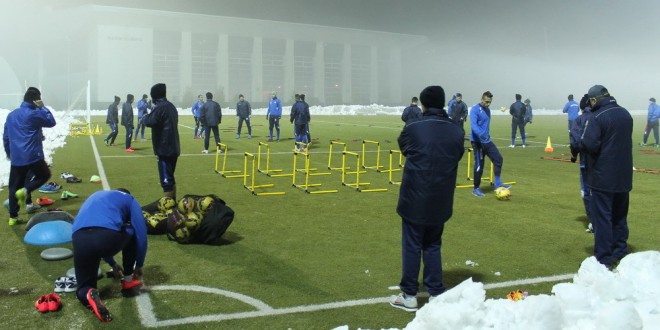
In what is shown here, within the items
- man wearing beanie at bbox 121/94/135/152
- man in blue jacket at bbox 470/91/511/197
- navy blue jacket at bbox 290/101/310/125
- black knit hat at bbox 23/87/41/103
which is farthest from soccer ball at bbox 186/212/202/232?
navy blue jacket at bbox 290/101/310/125

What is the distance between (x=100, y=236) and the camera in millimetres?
5062

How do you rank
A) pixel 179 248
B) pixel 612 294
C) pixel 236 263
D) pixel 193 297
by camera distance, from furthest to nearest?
1. pixel 179 248
2. pixel 236 263
3. pixel 193 297
4. pixel 612 294

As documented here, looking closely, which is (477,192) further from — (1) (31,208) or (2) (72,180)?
(2) (72,180)

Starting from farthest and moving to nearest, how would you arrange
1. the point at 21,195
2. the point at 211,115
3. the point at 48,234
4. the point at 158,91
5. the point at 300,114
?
the point at 300,114 → the point at 211,115 → the point at 158,91 → the point at 21,195 → the point at 48,234

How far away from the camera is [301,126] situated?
22.2 meters

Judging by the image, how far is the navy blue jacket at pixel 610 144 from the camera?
6.42 m

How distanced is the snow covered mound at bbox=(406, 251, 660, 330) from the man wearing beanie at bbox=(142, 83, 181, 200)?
6.90 meters

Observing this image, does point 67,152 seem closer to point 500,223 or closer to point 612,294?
→ point 500,223

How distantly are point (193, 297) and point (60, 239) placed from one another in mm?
3065

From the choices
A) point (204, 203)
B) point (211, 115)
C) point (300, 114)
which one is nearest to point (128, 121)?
point (211, 115)

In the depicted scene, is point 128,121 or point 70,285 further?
point 128,121

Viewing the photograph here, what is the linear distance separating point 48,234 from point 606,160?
713 centimetres

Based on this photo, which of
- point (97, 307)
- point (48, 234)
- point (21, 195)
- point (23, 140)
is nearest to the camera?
point (97, 307)

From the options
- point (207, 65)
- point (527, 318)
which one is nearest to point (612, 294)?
point (527, 318)
